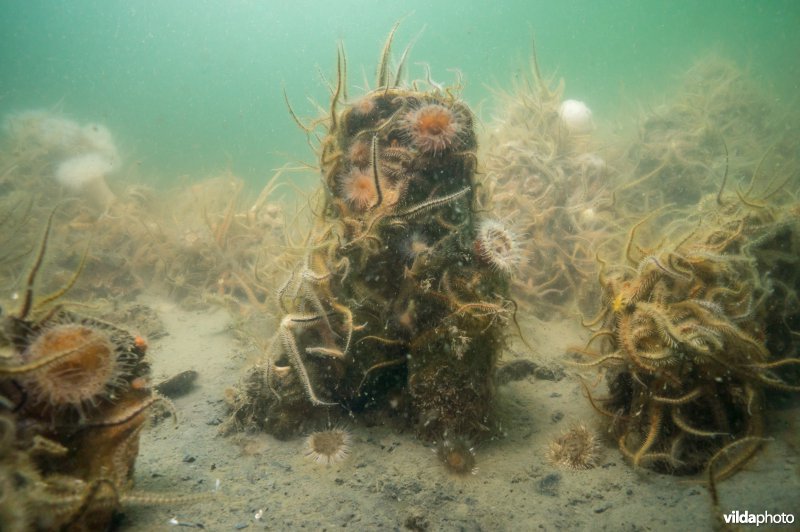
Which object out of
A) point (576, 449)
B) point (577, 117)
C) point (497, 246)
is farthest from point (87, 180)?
point (576, 449)

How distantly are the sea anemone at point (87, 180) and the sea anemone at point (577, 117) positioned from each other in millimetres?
10166

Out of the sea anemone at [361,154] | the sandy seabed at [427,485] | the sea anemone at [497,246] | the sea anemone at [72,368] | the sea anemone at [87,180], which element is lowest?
the sandy seabed at [427,485]

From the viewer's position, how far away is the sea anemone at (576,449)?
3.12m

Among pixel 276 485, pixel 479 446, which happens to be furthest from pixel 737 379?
pixel 276 485

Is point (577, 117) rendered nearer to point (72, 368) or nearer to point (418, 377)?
point (418, 377)

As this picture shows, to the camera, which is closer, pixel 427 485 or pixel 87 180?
pixel 427 485

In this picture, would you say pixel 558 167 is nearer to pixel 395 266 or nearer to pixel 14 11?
pixel 395 266

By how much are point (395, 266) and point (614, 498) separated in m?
2.37

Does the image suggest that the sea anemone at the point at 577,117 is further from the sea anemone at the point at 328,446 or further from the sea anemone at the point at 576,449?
the sea anemone at the point at 328,446

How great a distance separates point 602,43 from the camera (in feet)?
Answer: 251

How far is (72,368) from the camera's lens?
2027 millimetres

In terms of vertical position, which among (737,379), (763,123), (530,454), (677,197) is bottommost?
(530,454)

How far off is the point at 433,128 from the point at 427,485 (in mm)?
2812

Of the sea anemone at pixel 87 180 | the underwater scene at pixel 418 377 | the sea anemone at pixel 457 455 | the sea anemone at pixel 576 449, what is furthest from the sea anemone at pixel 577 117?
the sea anemone at pixel 87 180
